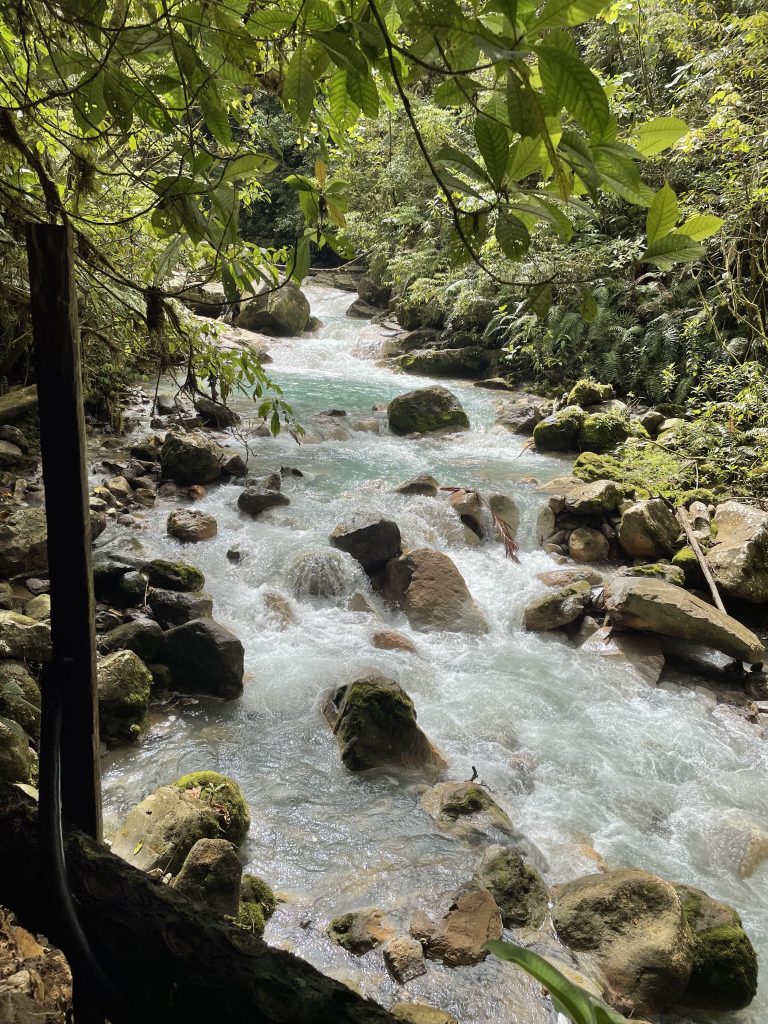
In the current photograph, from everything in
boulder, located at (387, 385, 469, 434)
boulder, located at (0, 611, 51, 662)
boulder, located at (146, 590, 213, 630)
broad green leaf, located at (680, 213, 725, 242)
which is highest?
broad green leaf, located at (680, 213, 725, 242)

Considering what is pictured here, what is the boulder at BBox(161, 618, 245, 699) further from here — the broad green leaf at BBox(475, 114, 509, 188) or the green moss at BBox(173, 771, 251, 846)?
the broad green leaf at BBox(475, 114, 509, 188)

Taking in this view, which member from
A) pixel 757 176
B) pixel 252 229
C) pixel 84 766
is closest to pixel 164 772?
pixel 84 766

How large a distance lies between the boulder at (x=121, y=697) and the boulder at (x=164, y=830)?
0.97 m

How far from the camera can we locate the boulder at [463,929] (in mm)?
2887

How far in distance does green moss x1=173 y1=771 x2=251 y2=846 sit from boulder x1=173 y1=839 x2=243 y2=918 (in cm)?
42

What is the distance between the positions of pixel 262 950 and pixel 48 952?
134 centimetres

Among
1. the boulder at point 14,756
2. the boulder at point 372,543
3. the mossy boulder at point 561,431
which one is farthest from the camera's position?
the mossy boulder at point 561,431

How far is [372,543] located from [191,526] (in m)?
1.90

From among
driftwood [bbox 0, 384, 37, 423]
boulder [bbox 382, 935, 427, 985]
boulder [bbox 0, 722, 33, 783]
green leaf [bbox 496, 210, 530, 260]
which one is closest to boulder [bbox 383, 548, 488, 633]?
boulder [bbox 382, 935, 427, 985]

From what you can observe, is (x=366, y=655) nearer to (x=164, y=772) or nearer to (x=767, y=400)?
(x=164, y=772)

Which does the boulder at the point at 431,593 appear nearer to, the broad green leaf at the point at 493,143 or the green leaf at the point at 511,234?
the green leaf at the point at 511,234

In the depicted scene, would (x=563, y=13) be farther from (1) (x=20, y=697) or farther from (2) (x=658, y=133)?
(1) (x=20, y=697)

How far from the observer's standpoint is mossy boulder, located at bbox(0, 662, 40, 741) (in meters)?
3.43

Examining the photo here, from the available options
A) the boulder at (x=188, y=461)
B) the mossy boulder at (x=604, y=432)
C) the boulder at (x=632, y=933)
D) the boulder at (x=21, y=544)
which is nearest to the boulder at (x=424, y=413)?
the mossy boulder at (x=604, y=432)
